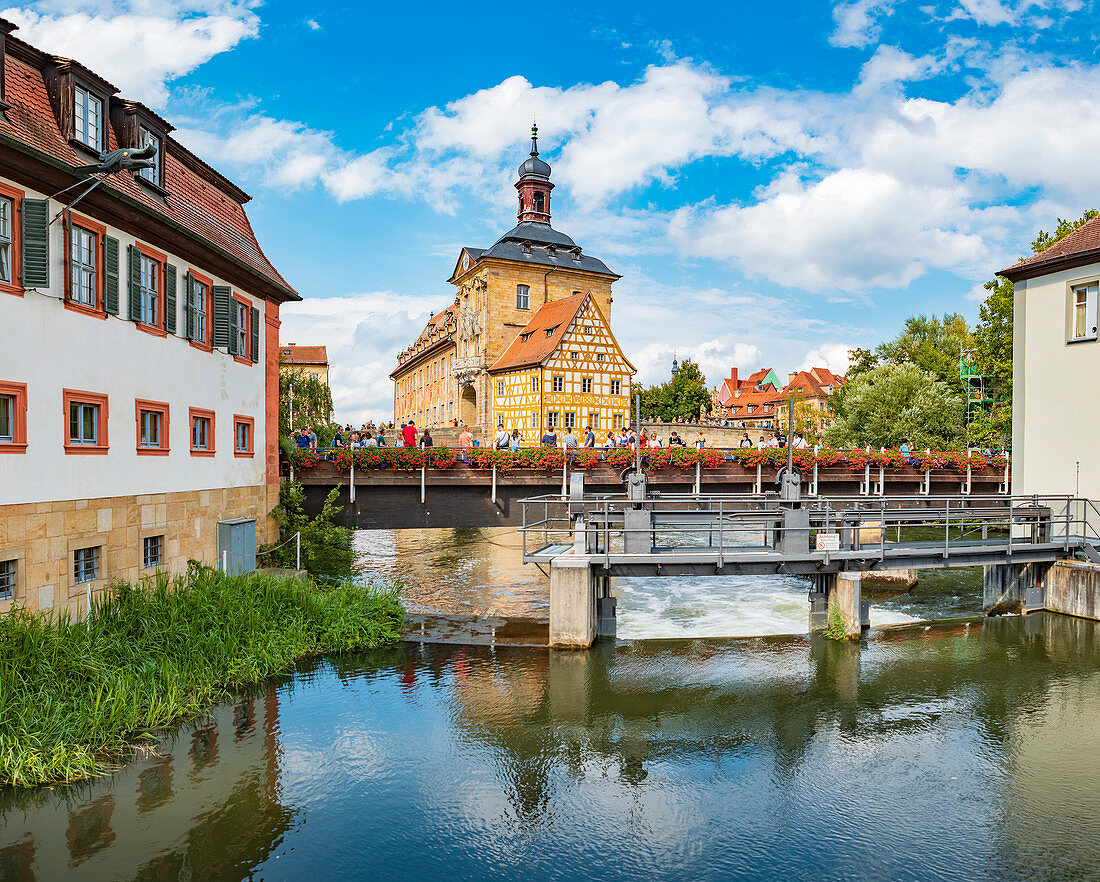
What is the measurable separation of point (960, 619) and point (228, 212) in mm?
20751

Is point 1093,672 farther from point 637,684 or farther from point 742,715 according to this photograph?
point 637,684

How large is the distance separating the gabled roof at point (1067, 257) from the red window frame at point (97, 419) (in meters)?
22.2

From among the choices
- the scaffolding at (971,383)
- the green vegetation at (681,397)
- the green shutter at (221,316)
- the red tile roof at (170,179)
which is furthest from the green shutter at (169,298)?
the green vegetation at (681,397)

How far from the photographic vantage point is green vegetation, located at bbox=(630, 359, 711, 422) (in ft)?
265

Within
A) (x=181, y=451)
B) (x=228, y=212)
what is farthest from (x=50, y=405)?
(x=228, y=212)

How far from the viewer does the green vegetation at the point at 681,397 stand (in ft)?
265

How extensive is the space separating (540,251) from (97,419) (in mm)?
Answer: 48072

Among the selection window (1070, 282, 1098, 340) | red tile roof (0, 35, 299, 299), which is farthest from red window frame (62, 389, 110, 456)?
window (1070, 282, 1098, 340)

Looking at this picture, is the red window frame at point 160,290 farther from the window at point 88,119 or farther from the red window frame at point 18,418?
the red window frame at point 18,418

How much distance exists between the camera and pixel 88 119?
1380 cm

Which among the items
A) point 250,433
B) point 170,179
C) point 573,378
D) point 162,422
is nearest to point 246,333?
point 250,433

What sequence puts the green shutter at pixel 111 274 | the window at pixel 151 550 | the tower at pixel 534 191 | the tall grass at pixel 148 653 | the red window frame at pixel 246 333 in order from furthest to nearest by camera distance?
the tower at pixel 534 191, the red window frame at pixel 246 333, the window at pixel 151 550, the green shutter at pixel 111 274, the tall grass at pixel 148 653

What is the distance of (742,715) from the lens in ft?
38.9

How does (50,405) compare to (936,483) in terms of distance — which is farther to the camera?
(936,483)
